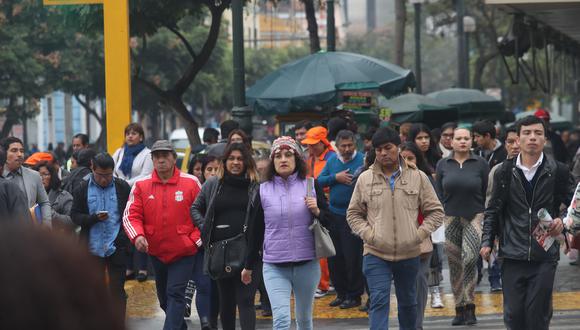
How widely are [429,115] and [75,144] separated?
10.7m

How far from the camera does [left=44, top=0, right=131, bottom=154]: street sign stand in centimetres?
1322

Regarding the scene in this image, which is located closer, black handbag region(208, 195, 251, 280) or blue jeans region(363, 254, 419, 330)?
blue jeans region(363, 254, 419, 330)

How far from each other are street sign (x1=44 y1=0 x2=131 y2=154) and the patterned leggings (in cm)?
438

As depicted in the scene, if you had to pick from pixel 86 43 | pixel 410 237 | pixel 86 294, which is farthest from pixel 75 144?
pixel 86 43

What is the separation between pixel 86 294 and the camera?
1492 mm

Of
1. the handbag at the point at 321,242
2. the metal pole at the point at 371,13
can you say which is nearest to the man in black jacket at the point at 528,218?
the handbag at the point at 321,242

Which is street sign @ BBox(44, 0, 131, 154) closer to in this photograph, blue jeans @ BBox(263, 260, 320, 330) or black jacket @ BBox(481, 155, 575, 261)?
blue jeans @ BBox(263, 260, 320, 330)

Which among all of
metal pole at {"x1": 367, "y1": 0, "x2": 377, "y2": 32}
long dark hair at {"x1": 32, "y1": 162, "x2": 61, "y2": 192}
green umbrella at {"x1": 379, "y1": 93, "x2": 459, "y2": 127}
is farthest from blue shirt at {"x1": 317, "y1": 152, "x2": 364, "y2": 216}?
metal pole at {"x1": 367, "y1": 0, "x2": 377, "y2": 32}

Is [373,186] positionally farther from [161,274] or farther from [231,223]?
[161,274]

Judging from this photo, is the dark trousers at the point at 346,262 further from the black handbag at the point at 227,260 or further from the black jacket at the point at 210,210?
the black handbag at the point at 227,260

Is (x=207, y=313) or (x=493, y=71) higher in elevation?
(x=493, y=71)

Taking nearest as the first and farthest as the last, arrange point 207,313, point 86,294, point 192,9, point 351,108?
point 86,294, point 207,313, point 351,108, point 192,9

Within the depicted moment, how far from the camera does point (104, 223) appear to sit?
1013 centimetres

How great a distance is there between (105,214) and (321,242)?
251cm
